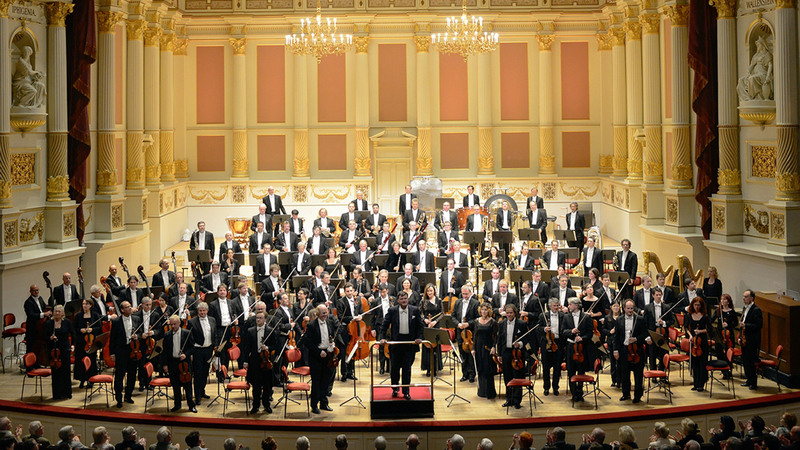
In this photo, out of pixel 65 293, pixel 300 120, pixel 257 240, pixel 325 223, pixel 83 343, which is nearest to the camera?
pixel 83 343

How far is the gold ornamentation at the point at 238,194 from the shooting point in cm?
2100

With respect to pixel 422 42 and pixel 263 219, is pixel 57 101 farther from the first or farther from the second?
pixel 422 42

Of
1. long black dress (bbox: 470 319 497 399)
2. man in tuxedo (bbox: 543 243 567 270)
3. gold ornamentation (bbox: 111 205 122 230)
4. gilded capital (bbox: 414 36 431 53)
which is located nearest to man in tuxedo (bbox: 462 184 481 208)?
man in tuxedo (bbox: 543 243 567 270)

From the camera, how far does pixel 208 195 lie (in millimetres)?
20922

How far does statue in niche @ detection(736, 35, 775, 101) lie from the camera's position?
13117mm

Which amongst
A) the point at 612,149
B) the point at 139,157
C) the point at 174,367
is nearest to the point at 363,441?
the point at 174,367

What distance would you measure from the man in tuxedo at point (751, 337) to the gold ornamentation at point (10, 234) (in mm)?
10352

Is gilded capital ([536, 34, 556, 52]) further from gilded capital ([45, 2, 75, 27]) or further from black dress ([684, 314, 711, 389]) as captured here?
black dress ([684, 314, 711, 389])

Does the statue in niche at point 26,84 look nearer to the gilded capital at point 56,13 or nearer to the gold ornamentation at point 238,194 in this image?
the gilded capital at point 56,13

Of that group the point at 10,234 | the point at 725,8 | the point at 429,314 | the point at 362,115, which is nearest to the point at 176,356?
the point at 429,314

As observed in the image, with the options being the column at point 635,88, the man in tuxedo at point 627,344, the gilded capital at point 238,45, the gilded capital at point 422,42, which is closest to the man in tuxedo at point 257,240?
the man in tuxedo at point 627,344

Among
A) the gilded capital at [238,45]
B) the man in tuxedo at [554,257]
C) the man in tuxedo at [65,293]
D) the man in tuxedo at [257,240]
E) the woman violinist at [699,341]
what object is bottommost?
the woman violinist at [699,341]

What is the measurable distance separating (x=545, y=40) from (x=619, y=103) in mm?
2457

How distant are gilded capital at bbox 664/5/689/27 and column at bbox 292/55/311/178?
8958 millimetres
